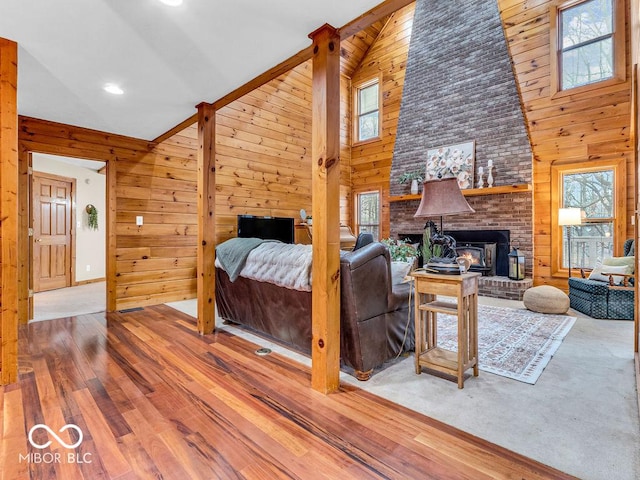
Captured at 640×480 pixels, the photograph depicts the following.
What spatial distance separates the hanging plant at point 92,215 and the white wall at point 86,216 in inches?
2.6

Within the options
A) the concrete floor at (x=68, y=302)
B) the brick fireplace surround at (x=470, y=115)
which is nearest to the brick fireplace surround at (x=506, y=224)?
the brick fireplace surround at (x=470, y=115)

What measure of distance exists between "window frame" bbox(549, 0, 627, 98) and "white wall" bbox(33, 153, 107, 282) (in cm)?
819

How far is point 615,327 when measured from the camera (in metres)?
3.34

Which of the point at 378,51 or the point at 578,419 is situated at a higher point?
the point at 378,51

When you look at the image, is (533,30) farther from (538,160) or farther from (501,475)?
(501,475)

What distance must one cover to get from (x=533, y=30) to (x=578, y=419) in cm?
582

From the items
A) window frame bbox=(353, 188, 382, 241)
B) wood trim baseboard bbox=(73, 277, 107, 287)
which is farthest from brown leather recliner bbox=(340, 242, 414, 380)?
wood trim baseboard bbox=(73, 277, 107, 287)

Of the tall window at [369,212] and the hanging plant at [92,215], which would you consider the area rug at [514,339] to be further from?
the hanging plant at [92,215]

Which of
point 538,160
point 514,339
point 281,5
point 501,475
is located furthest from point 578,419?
point 538,160

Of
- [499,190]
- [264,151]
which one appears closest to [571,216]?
[499,190]

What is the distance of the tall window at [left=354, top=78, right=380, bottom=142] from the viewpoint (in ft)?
24.0

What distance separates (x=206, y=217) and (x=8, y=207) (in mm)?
1435

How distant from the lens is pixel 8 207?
7.14 feet

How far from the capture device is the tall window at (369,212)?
7176 millimetres
